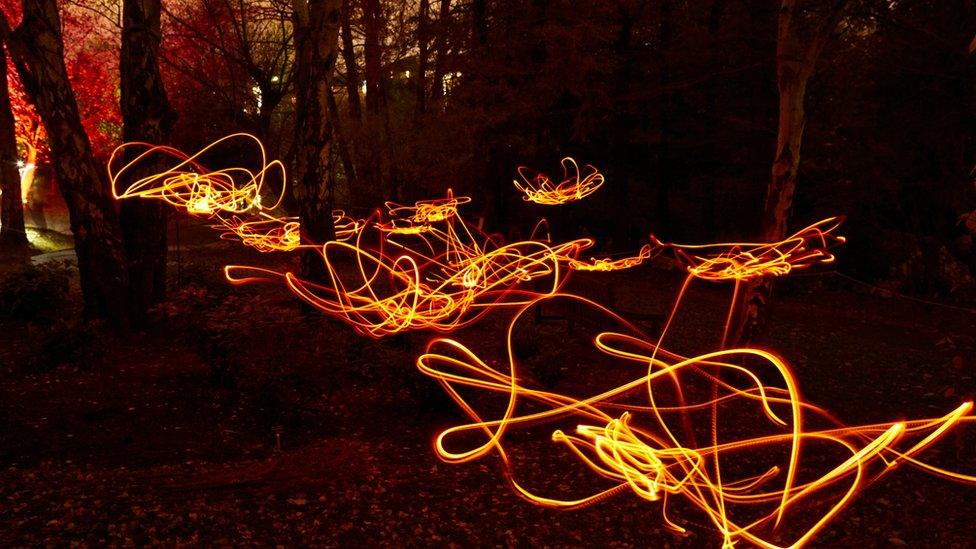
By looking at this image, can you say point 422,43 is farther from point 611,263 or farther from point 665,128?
point 611,263

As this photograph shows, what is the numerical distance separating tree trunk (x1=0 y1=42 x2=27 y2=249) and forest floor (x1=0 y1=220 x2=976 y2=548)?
11.4m

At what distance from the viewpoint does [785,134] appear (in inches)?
312

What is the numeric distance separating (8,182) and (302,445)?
59.1 feet

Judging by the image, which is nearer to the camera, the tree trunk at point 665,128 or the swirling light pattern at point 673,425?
the swirling light pattern at point 673,425

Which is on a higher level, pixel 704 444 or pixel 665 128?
pixel 665 128

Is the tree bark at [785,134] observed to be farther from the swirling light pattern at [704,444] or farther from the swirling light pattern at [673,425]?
the swirling light pattern at [704,444]

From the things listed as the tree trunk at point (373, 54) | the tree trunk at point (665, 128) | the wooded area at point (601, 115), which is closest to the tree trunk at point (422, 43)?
the wooded area at point (601, 115)

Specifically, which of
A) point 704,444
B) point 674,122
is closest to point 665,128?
point 674,122

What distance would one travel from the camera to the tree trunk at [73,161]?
320 inches

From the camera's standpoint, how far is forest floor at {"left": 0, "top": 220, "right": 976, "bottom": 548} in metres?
4.57

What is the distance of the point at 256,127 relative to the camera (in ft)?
68.1

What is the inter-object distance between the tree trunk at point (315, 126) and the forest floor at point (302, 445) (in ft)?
4.33

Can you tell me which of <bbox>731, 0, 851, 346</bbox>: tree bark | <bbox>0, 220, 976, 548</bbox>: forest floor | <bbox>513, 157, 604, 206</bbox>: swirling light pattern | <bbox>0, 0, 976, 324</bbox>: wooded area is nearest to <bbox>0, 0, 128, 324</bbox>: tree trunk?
<bbox>0, 0, 976, 324</bbox>: wooded area

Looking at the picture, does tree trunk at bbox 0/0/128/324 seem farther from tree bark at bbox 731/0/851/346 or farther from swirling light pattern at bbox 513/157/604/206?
swirling light pattern at bbox 513/157/604/206
